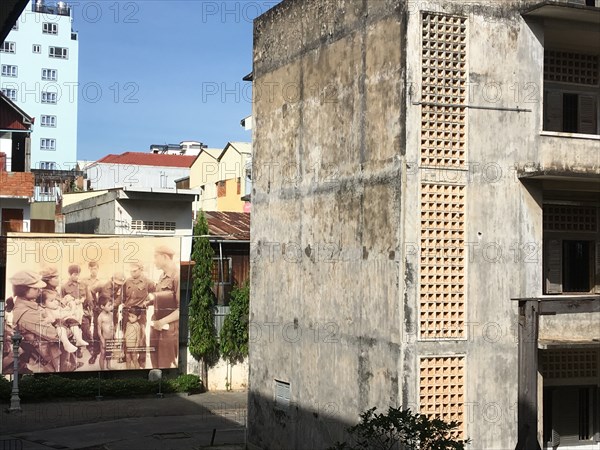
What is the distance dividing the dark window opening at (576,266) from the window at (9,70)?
215 ft

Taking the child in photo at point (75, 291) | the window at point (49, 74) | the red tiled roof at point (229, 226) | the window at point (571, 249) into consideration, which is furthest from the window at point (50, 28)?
the window at point (571, 249)

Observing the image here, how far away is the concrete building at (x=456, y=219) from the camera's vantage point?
56.8 ft

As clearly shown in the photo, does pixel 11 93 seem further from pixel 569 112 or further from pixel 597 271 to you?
pixel 597 271

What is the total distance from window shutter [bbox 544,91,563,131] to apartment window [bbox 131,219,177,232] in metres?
20.3

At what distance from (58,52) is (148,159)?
22.0m

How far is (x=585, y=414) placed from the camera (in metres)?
20.6

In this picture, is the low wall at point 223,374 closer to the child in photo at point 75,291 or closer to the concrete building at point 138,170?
the child in photo at point 75,291

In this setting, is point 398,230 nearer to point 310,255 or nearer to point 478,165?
point 478,165

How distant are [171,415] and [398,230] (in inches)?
597

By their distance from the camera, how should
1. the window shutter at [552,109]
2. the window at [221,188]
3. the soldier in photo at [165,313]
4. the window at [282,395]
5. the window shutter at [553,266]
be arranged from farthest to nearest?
the window at [221,188] → the soldier in photo at [165,313] → the window at [282,395] → the window shutter at [553,266] → the window shutter at [552,109]

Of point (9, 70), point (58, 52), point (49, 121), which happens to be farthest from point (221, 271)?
point (58, 52)

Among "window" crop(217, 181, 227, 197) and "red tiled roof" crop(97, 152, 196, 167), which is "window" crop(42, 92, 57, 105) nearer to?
"red tiled roof" crop(97, 152, 196, 167)

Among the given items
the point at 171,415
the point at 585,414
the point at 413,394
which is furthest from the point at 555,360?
the point at 171,415

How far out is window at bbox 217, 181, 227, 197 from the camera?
52.7m
